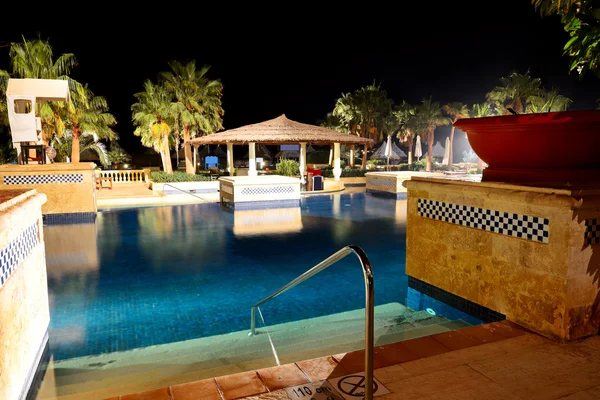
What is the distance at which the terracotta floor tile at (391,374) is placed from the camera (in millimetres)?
2512

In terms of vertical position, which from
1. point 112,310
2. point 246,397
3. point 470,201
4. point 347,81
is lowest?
point 112,310

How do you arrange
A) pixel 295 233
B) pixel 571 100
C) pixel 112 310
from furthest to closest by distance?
pixel 571 100, pixel 295 233, pixel 112 310

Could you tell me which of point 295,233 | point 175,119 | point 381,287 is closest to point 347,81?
point 175,119

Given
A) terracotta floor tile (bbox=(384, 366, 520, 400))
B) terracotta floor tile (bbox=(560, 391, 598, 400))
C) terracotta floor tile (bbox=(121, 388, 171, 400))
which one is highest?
terracotta floor tile (bbox=(560, 391, 598, 400))

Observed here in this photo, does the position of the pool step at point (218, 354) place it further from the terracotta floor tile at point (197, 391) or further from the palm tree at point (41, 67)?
the palm tree at point (41, 67)

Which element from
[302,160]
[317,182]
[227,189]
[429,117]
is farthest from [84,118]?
[429,117]

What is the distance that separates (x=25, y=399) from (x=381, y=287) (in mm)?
4469

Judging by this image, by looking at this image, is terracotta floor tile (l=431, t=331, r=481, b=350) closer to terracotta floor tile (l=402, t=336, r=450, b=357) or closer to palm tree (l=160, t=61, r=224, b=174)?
terracotta floor tile (l=402, t=336, r=450, b=357)

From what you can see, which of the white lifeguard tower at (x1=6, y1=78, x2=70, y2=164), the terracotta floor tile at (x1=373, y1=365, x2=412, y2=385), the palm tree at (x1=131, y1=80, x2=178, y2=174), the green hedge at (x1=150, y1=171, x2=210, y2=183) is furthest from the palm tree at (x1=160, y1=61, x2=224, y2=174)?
the terracotta floor tile at (x1=373, y1=365, x2=412, y2=385)

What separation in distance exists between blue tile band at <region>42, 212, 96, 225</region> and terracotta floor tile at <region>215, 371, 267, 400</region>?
10480 mm

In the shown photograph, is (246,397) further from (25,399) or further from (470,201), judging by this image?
(470,201)

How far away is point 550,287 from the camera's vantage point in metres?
3.10

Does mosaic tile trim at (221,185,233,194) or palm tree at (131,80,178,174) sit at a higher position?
palm tree at (131,80,178,174)

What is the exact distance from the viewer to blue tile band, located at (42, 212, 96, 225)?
1142cm
